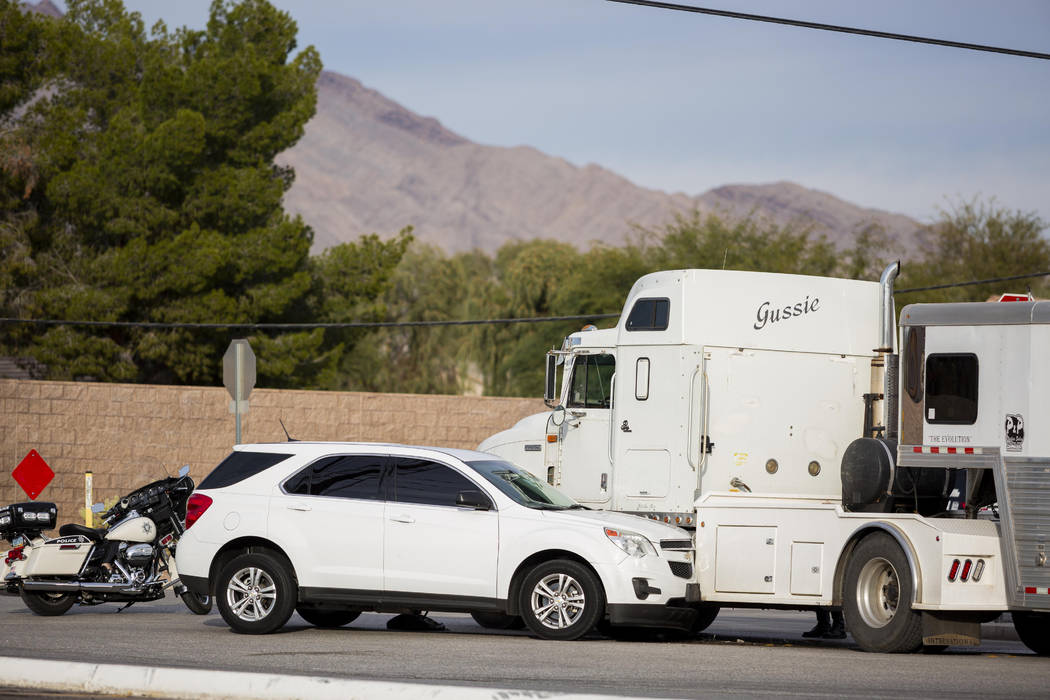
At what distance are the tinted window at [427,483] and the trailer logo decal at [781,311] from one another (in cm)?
408

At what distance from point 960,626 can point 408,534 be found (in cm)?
502

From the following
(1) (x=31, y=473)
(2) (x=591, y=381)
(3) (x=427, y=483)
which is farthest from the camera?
(1) (x=31, y=473)

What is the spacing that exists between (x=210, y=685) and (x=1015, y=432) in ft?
22.9

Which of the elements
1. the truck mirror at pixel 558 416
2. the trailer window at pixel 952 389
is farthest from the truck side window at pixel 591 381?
the trailer window at pixel 952 389

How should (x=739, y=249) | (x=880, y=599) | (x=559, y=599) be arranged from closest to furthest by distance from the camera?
(x=880, y=599) → (x=559, y=599) → (x=739, y=249)

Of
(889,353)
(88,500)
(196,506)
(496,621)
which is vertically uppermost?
(889,353)

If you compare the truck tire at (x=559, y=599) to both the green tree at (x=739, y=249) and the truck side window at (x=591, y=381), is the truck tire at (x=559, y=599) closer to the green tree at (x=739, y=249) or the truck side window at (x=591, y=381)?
the truck side window at (x=591, y=381)

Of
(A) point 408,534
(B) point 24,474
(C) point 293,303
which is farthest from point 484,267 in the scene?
(A) point 408,534

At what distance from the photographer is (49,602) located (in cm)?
1414

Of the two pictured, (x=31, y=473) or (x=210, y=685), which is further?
(x=31, y=473)

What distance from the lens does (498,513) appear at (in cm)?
1245

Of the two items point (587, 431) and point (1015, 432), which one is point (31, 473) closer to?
point (587, 431)

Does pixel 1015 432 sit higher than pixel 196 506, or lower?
higher

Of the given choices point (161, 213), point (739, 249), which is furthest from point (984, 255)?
point (161, 213)
